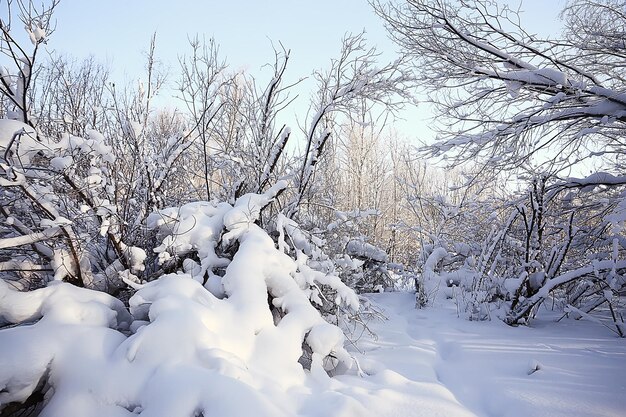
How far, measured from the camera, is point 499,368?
2537 mm

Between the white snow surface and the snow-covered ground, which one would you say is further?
the snow-covered ground

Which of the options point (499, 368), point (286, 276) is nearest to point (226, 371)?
point (286, 276)

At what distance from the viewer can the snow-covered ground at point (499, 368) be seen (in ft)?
6.40

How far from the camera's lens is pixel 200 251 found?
2795mm

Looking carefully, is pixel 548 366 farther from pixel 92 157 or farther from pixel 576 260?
pixel 92 157

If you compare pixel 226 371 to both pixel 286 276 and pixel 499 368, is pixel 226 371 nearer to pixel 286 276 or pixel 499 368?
pixel 286 276

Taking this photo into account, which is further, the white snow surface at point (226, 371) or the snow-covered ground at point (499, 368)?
the snow-covered ground at point (499, 368)

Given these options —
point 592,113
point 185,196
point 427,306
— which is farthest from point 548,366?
point 185,196

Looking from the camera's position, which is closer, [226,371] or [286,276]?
[226,371]

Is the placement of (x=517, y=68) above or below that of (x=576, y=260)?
above

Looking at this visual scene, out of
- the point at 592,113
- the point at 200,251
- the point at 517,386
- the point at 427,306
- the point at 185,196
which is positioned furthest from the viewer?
the point at 427,306

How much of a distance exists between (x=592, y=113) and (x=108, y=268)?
18.1 feet

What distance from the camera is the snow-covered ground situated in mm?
1949

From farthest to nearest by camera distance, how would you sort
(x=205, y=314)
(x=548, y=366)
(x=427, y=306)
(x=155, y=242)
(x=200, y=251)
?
(x=427, y=306), (x=155, y=242), (x=200, y=251), (x=548, y=366), (x=205, y=314)
